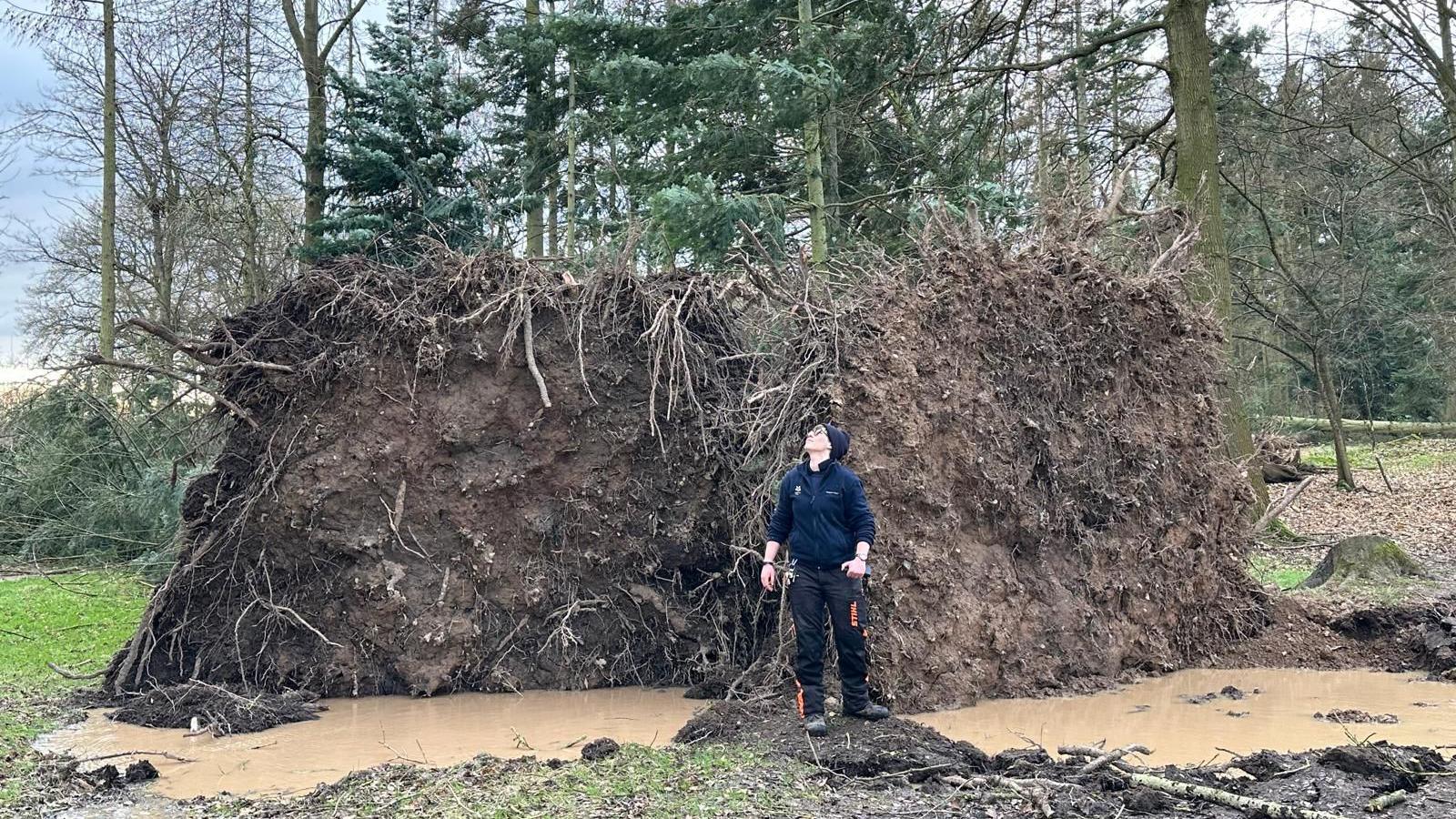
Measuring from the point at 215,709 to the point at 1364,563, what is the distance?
11628mm

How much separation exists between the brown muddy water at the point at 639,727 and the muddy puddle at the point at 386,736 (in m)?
0.01

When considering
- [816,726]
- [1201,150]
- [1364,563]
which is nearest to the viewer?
[816,726]

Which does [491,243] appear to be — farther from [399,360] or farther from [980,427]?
[980,427]

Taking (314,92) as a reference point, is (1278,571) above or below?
below

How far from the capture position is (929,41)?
1536cm

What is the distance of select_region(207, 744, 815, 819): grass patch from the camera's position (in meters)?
5.46

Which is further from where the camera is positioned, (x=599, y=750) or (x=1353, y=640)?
(x=1353, y=640)

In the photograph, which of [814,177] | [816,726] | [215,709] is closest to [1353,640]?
[816,726]

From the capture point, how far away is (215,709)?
8070 mm

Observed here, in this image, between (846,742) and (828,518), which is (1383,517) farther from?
(846,742)

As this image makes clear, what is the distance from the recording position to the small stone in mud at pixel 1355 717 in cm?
743

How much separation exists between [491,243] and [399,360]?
49.4 inches

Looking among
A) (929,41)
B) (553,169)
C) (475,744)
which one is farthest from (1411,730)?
(553,169)

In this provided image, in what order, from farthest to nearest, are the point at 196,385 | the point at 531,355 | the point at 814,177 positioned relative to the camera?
1. the point at 814,177
2. the point at 196,385
3. the point at 531,355
